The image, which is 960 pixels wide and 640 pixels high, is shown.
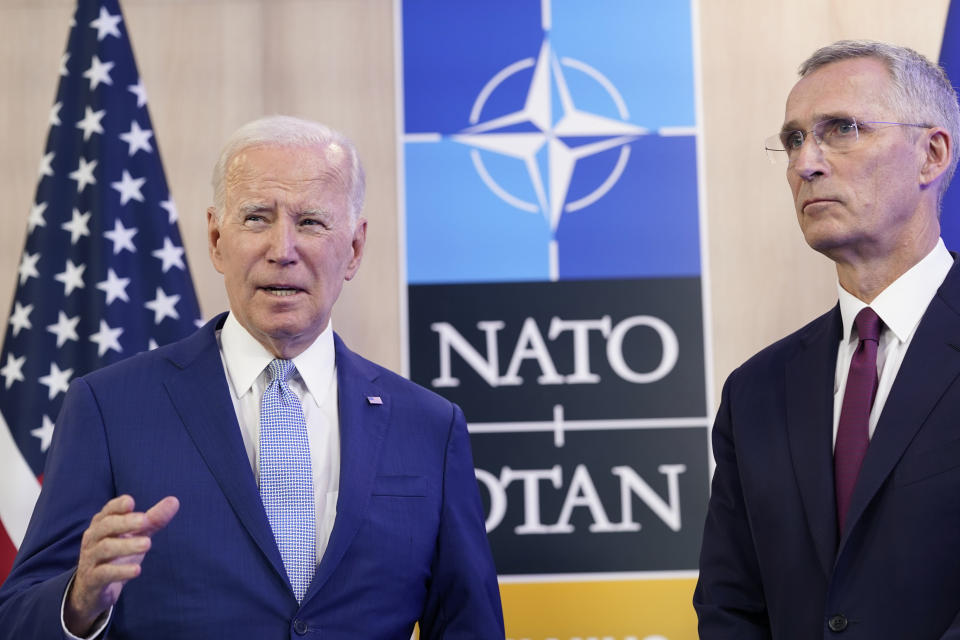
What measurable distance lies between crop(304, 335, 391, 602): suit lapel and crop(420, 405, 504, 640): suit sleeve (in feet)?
0.60

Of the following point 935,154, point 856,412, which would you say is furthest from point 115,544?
point 935,154

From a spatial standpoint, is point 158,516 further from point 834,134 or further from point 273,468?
point 834,134

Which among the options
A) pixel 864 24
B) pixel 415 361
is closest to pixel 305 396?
pixel 415 361

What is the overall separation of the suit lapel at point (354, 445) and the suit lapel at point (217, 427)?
105 mm

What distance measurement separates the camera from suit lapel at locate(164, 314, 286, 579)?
1983 mm

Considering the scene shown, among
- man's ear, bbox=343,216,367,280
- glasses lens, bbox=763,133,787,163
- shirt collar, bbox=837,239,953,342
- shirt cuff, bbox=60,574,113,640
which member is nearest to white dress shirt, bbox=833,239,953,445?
shirt collar, bbox=837,239,953,342

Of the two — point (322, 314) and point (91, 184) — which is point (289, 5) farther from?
point (322, 314)

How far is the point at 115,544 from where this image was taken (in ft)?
5.42

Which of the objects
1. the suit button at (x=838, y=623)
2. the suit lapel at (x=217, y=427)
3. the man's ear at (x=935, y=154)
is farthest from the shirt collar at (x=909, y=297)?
the suit lapel at (x=217, y=427)

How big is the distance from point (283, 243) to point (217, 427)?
0.39 metres

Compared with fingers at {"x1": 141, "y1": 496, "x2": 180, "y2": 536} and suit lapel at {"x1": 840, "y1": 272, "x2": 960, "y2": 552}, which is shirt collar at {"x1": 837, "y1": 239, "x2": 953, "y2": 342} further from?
fingers at {"x1": 141, "y1": 496, "x2": 180, "y2": 536}

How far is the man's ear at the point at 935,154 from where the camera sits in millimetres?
2109

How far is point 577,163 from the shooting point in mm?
3271

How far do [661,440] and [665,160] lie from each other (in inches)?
34.1
